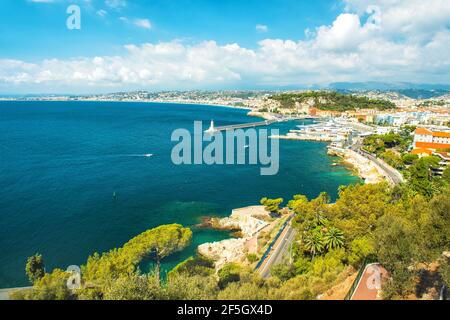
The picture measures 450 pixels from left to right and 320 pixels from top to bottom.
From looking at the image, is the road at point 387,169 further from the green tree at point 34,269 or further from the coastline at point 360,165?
the green tree at point 34,269

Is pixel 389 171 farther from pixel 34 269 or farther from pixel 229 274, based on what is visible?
pixel 34 269

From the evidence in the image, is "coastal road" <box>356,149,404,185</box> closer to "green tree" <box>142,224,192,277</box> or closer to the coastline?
the coastline

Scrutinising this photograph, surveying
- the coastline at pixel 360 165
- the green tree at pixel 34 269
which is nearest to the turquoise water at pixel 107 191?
the coastline at pixel 360 165

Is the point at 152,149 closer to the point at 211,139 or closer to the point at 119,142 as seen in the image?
the point at 119,142

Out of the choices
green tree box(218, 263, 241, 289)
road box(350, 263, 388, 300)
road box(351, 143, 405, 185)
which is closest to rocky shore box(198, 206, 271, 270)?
green tree box(218, 263, 241, 289)

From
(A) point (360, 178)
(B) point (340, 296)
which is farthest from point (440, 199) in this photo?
(A) point (360, 178)

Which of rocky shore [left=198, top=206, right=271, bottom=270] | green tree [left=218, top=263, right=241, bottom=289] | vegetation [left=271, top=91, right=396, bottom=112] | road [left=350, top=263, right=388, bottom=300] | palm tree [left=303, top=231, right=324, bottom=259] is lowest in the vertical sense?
rocky shore [left=198, top=206, right=271, bottom=270]

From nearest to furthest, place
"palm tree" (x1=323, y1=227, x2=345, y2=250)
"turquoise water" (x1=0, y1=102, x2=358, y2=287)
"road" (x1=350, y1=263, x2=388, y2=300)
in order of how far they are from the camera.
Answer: "road" (x1=350, y1=263, x2=388, y2=300)
"palm tree" (x1=323, y1=227, x2=345, y2=250)
"turquoise water" (x1=0, y1=102, x2=358, y2=287)
